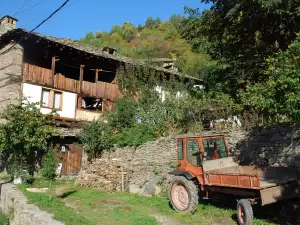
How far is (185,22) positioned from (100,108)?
9493 mm

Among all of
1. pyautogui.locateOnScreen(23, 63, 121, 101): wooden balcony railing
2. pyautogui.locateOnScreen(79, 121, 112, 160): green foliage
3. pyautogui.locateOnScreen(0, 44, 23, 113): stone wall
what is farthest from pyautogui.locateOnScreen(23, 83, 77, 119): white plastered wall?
pyautogui.locateOnScreen(79, 121, 112, 160): green foliage

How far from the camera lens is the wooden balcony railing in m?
18.7

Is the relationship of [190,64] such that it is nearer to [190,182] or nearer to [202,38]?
[202,38]

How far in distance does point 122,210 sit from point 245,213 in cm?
395

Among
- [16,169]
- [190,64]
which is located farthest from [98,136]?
[190,64]

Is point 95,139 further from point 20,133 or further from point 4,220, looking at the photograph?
point 4,220

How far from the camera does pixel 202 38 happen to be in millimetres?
16438

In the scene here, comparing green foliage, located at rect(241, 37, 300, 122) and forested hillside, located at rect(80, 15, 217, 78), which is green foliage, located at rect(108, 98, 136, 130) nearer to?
forested hillside, located at rect(80, 15, 217, 78)

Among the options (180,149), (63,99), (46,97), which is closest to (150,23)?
(63,99)

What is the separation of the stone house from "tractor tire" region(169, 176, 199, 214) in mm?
11522

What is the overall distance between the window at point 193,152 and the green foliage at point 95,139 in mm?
8099

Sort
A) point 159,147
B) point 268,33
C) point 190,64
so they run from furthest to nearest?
point 190,64
point 268,33
point 159,147

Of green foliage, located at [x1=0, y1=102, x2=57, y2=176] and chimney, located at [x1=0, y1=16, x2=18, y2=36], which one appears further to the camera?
chimney, located at [x1=0, y1=16, x2=18, y2=36]

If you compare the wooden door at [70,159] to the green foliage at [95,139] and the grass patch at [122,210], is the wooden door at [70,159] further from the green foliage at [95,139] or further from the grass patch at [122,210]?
the grass patch at [122,210]
